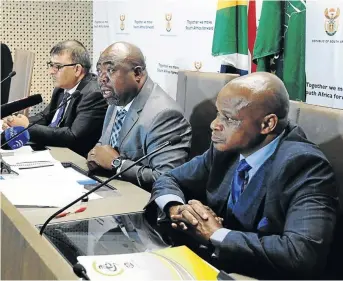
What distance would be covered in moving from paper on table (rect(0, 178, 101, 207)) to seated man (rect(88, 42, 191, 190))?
0.83 ft

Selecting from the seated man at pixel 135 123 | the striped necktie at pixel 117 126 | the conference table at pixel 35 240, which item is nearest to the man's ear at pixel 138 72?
the seated man at pixel 135 123

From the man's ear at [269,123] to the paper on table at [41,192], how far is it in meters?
0.61

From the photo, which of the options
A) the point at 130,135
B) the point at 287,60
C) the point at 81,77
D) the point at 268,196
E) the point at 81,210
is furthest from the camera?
the point at 81,77

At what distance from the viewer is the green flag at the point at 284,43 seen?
225 centimetres

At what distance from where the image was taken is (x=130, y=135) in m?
2.09

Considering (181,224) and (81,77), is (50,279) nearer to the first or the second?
(181,224)

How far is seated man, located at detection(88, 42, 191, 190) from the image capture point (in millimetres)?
1935

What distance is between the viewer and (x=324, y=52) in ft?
7.36

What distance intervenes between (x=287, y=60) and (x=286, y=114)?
94cm

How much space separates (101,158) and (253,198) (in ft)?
2.54

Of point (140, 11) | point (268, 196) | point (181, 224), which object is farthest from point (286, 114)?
point (140, 11)

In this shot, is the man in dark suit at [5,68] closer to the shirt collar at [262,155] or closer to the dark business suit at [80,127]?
the dark business suit at [80,127]

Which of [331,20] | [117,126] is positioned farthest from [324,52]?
[117,126]

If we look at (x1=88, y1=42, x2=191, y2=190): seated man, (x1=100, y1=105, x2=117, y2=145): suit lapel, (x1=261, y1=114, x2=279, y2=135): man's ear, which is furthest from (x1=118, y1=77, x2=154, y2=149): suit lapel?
(x1=261, y1=114, x2=279, y2=135): man's ear
